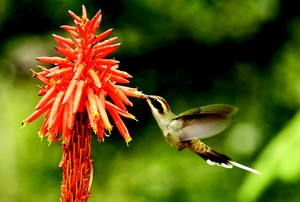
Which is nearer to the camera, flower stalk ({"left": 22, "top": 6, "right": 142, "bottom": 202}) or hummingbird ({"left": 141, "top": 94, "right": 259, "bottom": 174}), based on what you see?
flower stalk ({"left": 22, "top": 6, "right": 142, "bottom": 202})

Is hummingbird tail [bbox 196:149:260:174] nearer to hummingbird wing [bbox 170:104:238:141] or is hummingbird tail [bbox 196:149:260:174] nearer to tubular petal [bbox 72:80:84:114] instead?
hummingbird wing [bbox 170:104:238:141]

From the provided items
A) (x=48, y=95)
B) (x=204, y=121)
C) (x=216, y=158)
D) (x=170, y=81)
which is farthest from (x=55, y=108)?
(x=170, y=81)

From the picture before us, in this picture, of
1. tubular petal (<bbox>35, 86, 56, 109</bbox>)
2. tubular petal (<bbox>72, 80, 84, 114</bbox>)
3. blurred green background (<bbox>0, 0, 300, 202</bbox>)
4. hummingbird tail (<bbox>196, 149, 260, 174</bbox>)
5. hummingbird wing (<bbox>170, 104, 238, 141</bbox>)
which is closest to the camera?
tubular petal (<bbox>72, 80, 84, 114</bbox>)

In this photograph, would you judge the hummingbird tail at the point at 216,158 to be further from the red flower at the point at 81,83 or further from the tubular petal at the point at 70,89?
the tubular petal at the point at 70,89

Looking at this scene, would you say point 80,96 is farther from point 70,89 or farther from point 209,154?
point 209,154

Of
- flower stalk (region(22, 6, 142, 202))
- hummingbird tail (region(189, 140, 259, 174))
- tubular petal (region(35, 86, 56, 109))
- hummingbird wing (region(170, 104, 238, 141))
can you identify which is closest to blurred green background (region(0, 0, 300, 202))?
hummingbird tail (region(189, 140, 259, 174))

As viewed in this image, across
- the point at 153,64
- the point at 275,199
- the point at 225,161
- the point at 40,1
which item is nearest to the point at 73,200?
the point at 225,161
